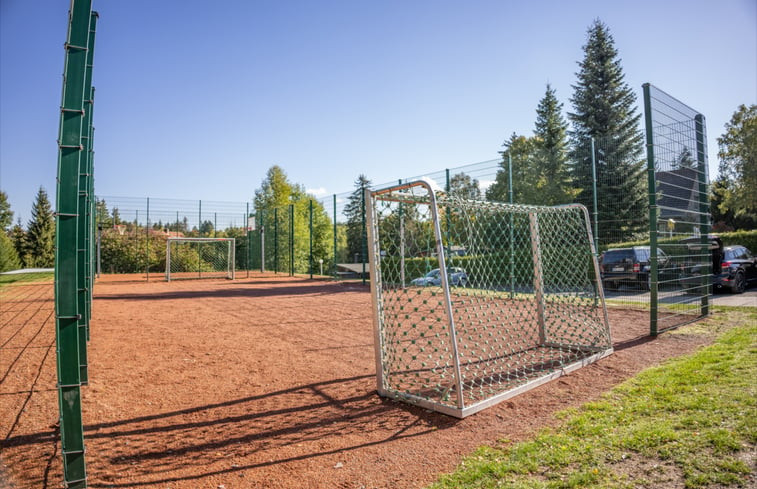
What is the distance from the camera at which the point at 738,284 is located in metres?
10.7

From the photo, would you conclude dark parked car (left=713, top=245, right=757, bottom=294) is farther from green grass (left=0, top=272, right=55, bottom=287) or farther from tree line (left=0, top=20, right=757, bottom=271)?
green grass (left=0, top=272, right=55, bottom=287)

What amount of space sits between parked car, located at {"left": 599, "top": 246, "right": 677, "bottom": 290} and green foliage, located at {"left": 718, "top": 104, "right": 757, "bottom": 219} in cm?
1465

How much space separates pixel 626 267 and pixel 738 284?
13.5 ft

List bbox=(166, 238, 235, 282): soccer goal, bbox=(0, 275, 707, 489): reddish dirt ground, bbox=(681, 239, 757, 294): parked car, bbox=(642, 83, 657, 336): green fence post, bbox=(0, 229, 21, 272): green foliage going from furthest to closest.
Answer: bbox=(0, 229, 21, 272): green foliage → bbox=(166, 238, 235, 282): soccer goal → bbox=(681, 239, 757, 294): parked car → bbox=(642, 83, 657, 336): green fence post → bbox=(0, 275, 707, 489): reddish dirt ground

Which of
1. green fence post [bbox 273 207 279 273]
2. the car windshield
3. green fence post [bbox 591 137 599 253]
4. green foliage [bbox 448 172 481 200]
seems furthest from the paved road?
green fence post [bbox 273 207 279 273]

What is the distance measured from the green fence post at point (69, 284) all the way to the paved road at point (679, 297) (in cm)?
680

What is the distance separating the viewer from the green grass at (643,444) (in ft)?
7.32

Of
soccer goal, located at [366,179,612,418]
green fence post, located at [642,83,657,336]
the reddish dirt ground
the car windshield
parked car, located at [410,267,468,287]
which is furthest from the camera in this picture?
the car windshield

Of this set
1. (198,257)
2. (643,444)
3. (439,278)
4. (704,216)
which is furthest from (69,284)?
(198,257)

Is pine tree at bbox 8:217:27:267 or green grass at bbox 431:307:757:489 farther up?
pine tree at bbox 8:217:27:267

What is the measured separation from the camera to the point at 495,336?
5.84m

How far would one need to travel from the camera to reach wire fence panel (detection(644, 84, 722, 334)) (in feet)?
19.3

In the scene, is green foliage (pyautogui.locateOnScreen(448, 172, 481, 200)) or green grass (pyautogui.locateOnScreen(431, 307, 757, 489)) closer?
green grass (pyautogui.locateOnScreen(431, 307, 757, 489))

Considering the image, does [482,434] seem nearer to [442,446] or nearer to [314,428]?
[442,446]
